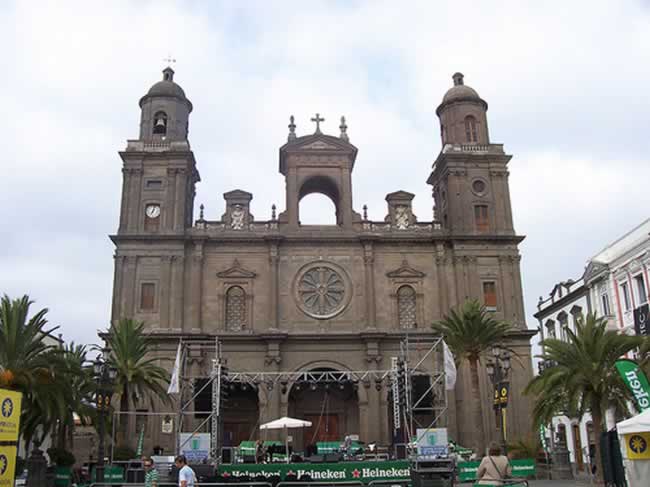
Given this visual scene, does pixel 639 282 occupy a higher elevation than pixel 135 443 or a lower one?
higher

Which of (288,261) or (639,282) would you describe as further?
(288,261)

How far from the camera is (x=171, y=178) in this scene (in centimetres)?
4406

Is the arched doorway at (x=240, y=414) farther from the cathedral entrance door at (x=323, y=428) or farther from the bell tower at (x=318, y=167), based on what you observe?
the bell tower at (x=318, y=167)

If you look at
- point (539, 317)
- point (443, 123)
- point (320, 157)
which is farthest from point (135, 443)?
point (539, 317)

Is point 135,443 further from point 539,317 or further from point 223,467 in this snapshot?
point 539,317

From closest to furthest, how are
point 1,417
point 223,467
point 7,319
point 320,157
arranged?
point 1,417, point 223,467, point 7,319, point 320,157

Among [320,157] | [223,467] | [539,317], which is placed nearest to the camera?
[223,467]

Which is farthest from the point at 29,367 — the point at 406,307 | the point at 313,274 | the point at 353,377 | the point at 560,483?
the point at 406,307

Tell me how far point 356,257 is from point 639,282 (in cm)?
1636

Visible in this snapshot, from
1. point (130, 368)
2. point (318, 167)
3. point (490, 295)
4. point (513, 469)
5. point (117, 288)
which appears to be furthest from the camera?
point (318, 167)

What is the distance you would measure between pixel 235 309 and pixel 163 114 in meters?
14.0

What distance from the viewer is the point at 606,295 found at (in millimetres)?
43438

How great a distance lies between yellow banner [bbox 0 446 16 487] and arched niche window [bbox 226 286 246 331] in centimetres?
2598

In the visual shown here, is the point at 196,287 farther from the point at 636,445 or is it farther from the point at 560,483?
the point at 636,445
